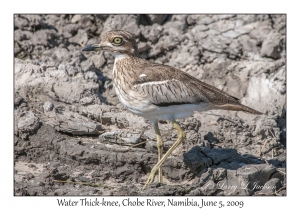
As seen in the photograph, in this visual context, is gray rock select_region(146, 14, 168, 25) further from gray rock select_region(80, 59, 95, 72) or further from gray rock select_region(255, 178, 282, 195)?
gray rock select_region(255, 178, 282, 195)

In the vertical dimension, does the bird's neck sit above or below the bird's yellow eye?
below

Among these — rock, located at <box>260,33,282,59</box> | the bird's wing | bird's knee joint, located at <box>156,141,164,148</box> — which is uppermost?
rock, located at <box>260,33,282,59</box>

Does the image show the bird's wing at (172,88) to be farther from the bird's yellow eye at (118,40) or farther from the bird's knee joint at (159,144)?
the bird's knee joint at (159,144)

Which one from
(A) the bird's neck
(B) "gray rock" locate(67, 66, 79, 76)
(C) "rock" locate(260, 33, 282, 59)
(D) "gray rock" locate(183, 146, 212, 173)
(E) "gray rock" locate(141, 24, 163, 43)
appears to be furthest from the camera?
(E) "gray rock" locate(141, 24, 163, 43)

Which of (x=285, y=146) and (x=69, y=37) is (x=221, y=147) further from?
(x=69, y=37)

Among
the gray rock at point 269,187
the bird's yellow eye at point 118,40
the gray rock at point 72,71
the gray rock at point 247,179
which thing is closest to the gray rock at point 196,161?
the gray rock at point 247,179

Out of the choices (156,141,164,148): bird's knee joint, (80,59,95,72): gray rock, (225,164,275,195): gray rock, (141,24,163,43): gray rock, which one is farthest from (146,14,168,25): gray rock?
(225,164,275,195): gray rock

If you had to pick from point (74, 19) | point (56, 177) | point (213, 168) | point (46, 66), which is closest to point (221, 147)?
point (213, 168)

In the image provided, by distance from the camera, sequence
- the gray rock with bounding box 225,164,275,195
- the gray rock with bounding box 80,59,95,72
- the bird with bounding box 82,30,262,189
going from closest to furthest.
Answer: the gray rock with bounding box 225,164,275,195, the bird with bounding box 82,30,262,189, the gray rock with bounding box 80,59,95,72

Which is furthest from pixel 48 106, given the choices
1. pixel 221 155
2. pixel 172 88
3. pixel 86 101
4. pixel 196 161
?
pixel 221 155

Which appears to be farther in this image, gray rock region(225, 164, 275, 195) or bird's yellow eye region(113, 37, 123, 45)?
bird's yellow eye region(113, 37, 123, 45)
